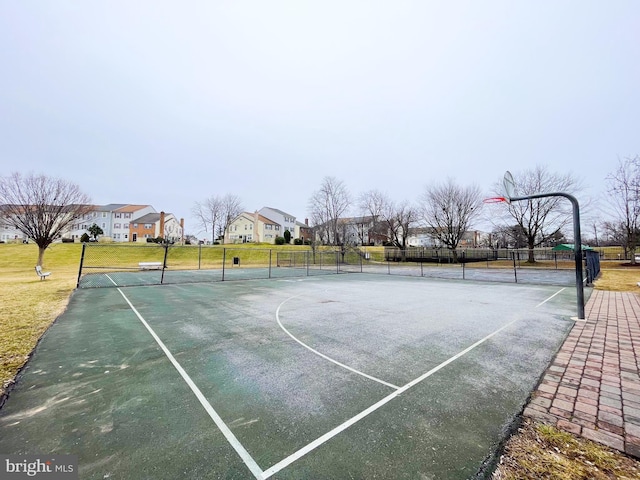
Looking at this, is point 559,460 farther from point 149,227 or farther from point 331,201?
point 149,227

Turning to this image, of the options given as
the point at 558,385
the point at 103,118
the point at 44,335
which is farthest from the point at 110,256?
the point at 558,385

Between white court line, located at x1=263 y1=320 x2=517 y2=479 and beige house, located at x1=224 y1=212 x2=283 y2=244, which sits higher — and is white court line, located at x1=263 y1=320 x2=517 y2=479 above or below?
below

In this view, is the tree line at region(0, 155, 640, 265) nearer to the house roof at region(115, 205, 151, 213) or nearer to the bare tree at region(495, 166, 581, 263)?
the bare tree at region(495, 166, 581, 263)

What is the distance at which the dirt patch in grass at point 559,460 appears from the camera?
1949mm

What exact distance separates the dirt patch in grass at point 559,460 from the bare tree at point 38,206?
32.4 meters

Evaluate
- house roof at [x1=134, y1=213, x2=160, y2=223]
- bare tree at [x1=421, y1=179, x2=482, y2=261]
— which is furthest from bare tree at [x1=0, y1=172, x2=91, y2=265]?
bare tree at [x1=421, y1=179, x2=482, y2=261]

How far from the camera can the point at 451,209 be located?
37.9 m

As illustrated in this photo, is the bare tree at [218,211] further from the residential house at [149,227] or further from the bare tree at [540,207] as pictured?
the bare tree at [540,207]

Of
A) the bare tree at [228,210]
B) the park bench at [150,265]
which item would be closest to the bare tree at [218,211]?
the bare tree at [228,210]

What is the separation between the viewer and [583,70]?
13.3 meters

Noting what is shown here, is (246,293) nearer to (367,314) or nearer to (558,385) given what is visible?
(367,314)

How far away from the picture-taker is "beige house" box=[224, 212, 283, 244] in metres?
61.1

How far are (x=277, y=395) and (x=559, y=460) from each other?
2694mm

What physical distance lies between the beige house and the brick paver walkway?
58576 millimetres
